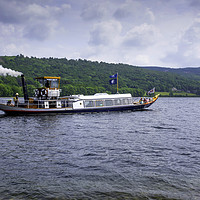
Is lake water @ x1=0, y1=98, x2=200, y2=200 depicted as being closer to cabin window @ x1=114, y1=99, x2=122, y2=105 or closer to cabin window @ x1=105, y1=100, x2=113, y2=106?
cabin window @ x1=105, y1=100, x2=113, y2=106

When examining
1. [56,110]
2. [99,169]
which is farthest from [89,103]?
[99,169]

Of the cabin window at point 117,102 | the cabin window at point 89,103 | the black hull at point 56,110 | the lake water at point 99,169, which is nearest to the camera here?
the lake water at point 99,169

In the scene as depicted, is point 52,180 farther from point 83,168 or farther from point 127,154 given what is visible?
point 127,154

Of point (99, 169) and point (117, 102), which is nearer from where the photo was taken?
point (99, 169)

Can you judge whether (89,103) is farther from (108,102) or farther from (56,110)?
(56,110)

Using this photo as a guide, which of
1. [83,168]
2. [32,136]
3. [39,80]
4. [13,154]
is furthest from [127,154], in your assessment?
[39,80]

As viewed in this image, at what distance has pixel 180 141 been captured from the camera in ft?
89.4

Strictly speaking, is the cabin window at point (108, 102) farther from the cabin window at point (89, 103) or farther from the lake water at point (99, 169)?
the lake water at point (99, 169)

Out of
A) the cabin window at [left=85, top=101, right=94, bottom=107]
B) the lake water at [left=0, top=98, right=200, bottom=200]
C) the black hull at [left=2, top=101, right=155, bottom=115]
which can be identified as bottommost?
the lake water at [left=0, top=98, right=200, bottom=200]

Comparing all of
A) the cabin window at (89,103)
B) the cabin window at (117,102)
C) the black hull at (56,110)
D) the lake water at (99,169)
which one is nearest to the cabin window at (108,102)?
the cabin window at (117,102)

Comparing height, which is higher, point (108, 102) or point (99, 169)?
point (108, 102)

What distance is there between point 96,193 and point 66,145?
40.0 feet

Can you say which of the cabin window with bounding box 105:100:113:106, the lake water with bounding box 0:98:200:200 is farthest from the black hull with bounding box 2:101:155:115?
the lake water with bounding box 0:98:200:200

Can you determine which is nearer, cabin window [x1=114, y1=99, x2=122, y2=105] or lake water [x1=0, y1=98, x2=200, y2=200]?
lake water [x1=0, y1=98, x2=200, y2=200]
